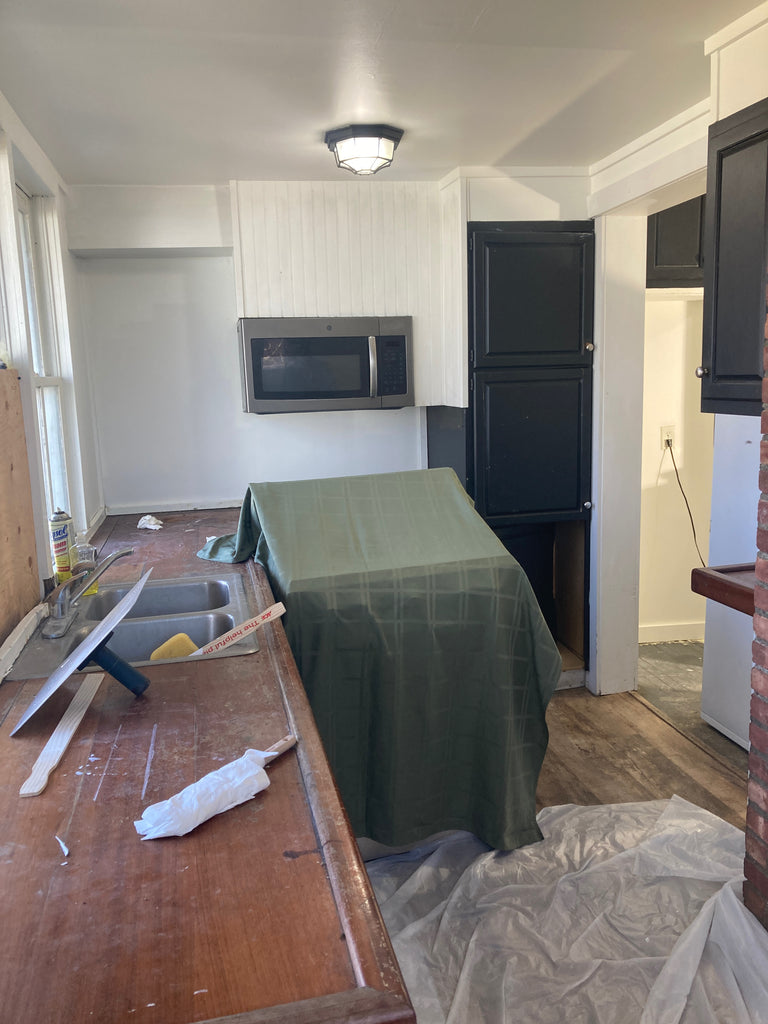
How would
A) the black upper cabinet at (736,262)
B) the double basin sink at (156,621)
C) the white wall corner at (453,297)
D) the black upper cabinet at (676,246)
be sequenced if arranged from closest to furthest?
the double basin sink at (156,621) → the black upper cabinet at (736,262) → the white wall corner at (453,297) → the black upper cabinet at (676,246)

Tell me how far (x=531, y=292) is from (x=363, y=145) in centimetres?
109

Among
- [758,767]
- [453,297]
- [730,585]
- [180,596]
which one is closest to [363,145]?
[453,297]

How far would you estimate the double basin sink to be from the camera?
165 cm

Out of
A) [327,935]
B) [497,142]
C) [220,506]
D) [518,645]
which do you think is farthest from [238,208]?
[327,935]

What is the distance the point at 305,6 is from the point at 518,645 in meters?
1.73

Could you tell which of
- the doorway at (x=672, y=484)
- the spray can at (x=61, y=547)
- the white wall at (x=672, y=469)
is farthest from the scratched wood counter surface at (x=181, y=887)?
the white wall at (x=672, y=469)

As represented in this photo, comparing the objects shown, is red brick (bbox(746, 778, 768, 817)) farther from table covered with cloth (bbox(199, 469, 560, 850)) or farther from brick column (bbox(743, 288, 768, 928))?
table covered with cloth (bbox(199, 469, 560, 850))

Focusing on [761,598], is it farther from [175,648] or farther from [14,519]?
[14,519]

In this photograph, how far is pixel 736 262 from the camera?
2150mm

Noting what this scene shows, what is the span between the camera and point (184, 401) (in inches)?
143

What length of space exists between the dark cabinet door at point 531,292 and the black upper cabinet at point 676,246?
0.54 metres

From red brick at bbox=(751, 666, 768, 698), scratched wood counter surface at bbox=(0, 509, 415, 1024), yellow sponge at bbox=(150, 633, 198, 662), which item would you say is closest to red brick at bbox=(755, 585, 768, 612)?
red brick at bbox=(751, 666, 768, 698)

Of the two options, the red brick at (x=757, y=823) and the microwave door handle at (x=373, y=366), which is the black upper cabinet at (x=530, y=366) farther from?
the red brick at (x=757, y=823)

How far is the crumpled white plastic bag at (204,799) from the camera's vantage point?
101cm
